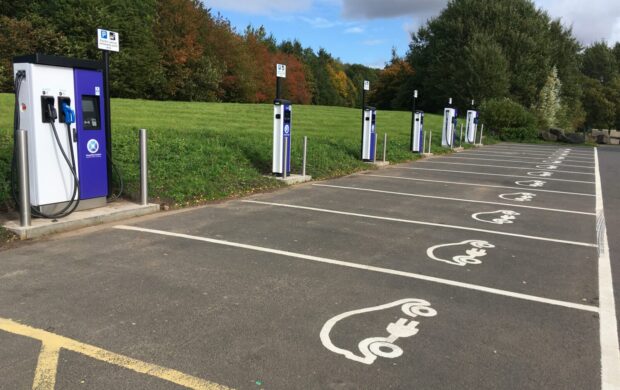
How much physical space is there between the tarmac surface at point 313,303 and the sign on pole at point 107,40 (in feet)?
7.83

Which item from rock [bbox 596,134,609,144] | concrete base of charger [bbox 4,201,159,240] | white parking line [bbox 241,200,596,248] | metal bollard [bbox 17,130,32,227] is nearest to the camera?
metal bollard [bbox 17,130,32,227]

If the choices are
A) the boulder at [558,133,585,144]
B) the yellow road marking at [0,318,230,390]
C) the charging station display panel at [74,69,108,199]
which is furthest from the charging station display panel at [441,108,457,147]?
the yellow road marking at [0,318,230,390]

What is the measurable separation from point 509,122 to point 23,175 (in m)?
33.4

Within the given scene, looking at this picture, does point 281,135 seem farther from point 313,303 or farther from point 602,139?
point 602,139

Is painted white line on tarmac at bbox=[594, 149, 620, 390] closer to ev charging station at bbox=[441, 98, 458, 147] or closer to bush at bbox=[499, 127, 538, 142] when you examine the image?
ev charging station at bbox=[441, 98, 458, 147]

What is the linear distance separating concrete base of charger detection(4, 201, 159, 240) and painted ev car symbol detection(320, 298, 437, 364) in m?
→ 4.03

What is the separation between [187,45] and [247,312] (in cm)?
4429

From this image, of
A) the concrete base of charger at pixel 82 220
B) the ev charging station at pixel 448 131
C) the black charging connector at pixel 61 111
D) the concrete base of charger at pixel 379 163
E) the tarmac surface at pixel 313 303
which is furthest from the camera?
the ev charging station at pixel 448 131

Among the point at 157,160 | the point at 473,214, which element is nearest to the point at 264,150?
the point at 157,160

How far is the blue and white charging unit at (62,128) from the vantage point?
643 cm

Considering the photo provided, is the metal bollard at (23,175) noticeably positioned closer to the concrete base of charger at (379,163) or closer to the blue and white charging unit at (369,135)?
the blue and white charging unit at (369,135)

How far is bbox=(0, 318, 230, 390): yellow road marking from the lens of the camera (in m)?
3.08

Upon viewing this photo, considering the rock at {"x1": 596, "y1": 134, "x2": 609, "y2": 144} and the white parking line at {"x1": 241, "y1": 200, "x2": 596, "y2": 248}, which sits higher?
the rock at {"x1": 596, "y1": 134, "x2": 609, "y2": 144}

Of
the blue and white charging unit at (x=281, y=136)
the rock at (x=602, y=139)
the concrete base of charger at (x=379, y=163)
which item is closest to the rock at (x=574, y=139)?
the rock at (x=602, y=139)
